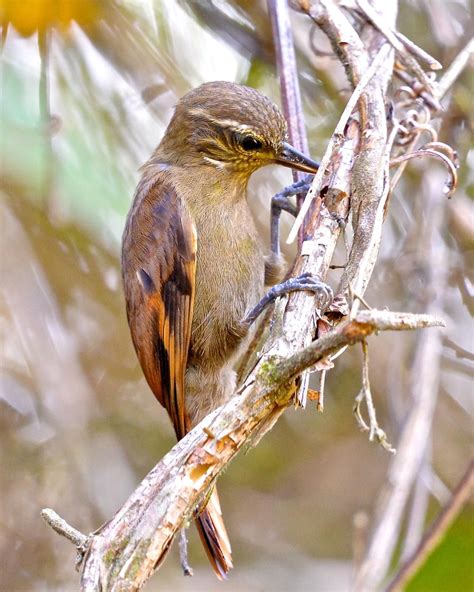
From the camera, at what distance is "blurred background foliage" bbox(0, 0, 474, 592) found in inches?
142

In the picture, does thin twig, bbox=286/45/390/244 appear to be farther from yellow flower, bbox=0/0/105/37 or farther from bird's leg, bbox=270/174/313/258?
yellow flower, bbox=0/0/105/37

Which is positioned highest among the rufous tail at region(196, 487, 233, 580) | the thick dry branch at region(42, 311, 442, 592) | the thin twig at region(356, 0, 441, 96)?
the thin twig at region(356, 0, 441, 96)

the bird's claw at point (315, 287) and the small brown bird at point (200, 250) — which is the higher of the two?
the bird's claw at point (315, 287)

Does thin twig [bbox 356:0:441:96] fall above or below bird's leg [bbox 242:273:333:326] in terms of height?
above

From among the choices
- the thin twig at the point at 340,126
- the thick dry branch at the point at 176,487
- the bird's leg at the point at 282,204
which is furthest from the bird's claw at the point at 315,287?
the bird's leg at the point at 282,204

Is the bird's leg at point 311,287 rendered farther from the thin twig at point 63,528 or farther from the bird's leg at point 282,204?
the thin twig at point 63,528

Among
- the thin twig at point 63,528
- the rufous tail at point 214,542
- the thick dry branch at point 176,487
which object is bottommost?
the rufous tail at point 214,542

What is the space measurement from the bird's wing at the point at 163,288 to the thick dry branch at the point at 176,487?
38.7 inches

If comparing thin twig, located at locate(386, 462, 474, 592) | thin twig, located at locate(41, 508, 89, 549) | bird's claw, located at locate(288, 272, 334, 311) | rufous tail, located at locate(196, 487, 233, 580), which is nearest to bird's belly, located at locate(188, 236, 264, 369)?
rufous tail, located at locate(196, 487, 233, 580)

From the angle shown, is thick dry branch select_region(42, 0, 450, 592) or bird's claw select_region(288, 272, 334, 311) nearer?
thick dry branch select_region(42, 0, 450, 592)

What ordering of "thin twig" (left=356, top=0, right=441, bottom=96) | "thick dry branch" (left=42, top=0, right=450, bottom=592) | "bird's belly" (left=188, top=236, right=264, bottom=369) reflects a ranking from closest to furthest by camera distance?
"thick dry branch" (left=42, top=0, right=450, bottom=592), "thin twig" (left=356, top=0, right=441, bottom=96), "bird's belly" (left=188, top=236, right=264, bottom=369)

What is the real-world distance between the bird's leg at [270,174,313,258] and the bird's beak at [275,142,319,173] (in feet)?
0.30

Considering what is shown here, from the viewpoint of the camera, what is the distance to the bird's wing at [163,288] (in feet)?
9.75

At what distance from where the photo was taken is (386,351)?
382 centimetres
